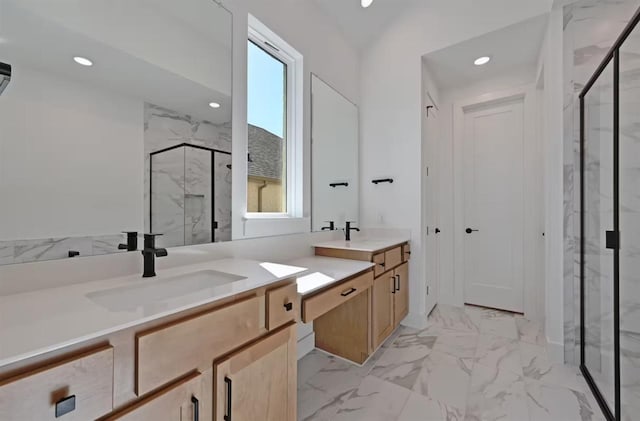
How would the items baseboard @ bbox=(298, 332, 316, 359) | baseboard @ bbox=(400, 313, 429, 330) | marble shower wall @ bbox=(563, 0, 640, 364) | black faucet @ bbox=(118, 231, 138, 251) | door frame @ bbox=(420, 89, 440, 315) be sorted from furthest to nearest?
door frame @ bbox=(420, 89, 440, 315)
baseboard @ bbox=(400, 313, 429, 330)
baseboard @ bbox=(298, 332, 316, 359)
marble shower wall @ bbox=(563, 0, 640, 364)
black faucet @ bbox=(118, 231, 138, 251)

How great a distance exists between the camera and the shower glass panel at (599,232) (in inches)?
61.3

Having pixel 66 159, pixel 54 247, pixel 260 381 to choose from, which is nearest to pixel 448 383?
pixel 260 381

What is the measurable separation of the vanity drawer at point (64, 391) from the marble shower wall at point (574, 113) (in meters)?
2.74

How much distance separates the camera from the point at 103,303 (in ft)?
3.13

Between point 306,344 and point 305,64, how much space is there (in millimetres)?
2293

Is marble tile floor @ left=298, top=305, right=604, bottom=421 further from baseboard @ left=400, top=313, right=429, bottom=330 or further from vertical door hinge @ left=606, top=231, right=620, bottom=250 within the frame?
vertical door hinge @ left=606, top=231, right=620, bottom=250

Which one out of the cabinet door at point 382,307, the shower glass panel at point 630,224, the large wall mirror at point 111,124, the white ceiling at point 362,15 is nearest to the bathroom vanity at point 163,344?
the large wall mirror at point 111,124

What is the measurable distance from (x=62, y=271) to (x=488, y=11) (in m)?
3.36

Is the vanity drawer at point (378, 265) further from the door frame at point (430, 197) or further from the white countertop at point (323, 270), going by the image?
the door frame at point (430, 197)

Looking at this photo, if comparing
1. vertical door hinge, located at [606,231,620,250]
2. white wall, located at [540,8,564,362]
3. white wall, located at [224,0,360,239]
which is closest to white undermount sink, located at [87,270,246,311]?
white wall, located at [224,0,360,239]

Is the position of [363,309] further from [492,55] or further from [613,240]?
[492,55]

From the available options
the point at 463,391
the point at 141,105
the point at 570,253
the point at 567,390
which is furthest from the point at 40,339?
the point at 570,253

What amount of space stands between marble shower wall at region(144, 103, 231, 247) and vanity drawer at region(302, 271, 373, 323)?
0.63 metres

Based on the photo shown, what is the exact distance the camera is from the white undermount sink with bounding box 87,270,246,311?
97cm
